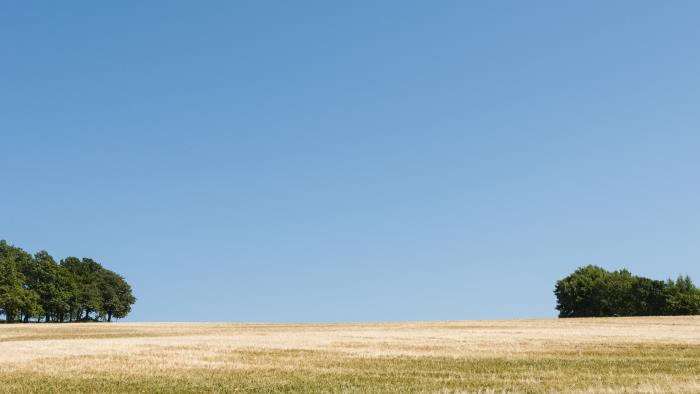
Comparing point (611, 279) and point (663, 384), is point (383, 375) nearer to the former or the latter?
point (663, 384)

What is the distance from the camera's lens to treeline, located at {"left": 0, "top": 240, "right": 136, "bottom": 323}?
119875 millimetres

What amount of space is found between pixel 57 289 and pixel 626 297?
4763 inches

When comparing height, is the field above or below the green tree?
below

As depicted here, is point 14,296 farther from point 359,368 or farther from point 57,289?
point 359,368

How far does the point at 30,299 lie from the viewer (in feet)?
397

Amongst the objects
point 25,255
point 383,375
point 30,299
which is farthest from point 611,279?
point 383,375

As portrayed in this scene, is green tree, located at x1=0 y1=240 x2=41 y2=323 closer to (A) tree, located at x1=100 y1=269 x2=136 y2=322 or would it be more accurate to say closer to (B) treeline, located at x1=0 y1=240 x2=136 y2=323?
(B) treeline, located at x1=0 y1=240 x2=136 y2=323

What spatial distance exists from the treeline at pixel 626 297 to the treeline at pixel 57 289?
103 meters

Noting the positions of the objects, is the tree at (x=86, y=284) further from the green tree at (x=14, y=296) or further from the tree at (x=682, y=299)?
the tree at (x=682, y=299)

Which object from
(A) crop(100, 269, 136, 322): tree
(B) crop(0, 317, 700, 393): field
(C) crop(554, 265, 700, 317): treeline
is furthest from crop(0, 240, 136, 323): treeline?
(C) crop(554, 265, 700, 317): treeline

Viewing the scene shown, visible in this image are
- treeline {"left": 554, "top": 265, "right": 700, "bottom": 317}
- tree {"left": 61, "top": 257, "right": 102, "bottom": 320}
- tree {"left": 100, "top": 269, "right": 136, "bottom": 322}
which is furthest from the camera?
tree {"left": 100, "top": 269, "right": 136, "bottom": 322}

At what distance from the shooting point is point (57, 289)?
428 ft

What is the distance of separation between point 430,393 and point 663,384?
798cm

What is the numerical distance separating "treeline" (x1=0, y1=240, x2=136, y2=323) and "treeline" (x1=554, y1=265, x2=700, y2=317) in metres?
103
